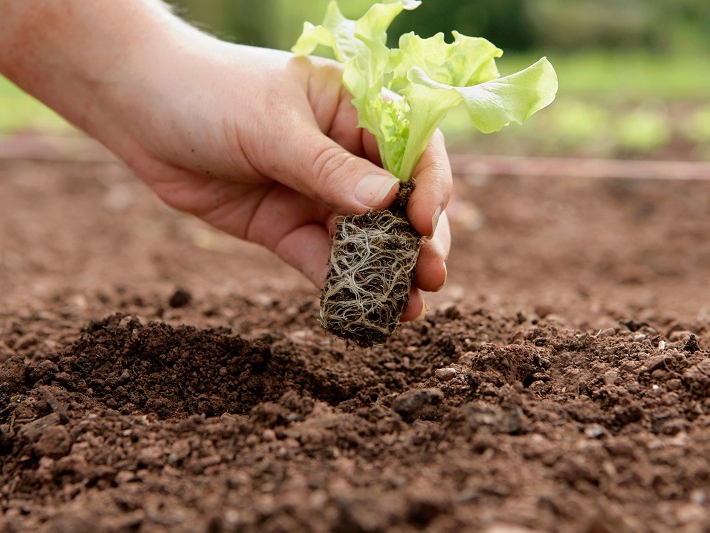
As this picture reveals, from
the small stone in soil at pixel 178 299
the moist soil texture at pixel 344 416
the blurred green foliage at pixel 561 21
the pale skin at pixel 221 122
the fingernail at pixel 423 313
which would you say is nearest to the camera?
the moist soil texture at pixel 344 416

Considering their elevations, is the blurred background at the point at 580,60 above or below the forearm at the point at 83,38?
above

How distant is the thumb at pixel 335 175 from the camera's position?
2.29m

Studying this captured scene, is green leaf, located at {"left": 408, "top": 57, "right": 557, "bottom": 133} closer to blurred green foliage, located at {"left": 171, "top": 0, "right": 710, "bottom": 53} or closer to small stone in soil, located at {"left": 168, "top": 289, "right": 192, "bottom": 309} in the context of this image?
small stone in soil, located at {"left": 168, "top": 289, "right": 192, "bottom": 309}

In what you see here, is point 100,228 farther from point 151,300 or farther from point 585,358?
point 585,358

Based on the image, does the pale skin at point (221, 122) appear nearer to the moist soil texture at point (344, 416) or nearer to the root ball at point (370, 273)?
the root ball at point (370, 273)

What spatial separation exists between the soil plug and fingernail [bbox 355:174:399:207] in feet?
0.23

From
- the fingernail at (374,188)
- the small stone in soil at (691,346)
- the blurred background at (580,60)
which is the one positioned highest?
the blurred background at (580,60)

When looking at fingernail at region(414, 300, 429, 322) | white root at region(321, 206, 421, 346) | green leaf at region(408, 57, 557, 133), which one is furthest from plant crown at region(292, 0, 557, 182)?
fingernail at region(414, 300, 429, 322)

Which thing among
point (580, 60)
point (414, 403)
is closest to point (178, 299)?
point (414, 403)

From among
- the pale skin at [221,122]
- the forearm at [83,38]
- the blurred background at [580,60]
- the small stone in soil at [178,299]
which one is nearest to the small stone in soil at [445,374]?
the pale skin at [221,122]

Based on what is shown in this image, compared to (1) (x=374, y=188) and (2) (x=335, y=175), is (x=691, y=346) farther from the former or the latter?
(2) (x=335, y=175)

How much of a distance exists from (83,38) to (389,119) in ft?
4.12

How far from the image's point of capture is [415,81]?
2139 mm

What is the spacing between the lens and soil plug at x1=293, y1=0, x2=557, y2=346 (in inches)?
90.0
